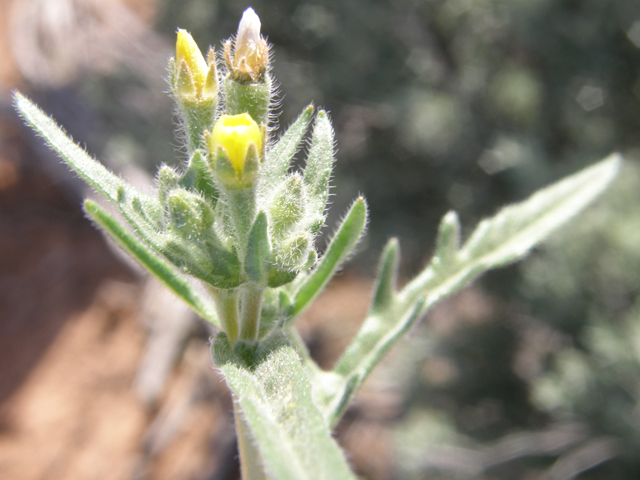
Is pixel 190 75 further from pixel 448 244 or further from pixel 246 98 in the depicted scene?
pixel 448 244

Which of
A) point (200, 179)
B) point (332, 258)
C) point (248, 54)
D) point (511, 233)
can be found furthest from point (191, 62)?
point (511, 233)

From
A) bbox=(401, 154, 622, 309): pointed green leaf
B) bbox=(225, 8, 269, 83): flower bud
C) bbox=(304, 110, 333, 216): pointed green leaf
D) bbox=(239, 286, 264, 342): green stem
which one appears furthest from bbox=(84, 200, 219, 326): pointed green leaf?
bbox=(401, 154, 622, 309): pointed green leaf

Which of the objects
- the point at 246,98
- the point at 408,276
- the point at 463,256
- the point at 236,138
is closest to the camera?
the point at 236,138

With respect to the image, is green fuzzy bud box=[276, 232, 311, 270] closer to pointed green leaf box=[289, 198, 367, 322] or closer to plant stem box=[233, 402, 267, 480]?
pointed green leaf box=[289, 198, 367, 322]

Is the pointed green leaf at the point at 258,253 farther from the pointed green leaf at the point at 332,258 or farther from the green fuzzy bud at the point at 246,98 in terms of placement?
the green fuzzy bud at the point at 246,98

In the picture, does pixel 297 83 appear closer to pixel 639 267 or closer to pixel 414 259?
pixel 414 259

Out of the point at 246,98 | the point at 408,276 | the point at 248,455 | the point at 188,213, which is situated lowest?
the point at 408,276

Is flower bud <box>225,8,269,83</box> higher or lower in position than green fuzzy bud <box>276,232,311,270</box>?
higher
